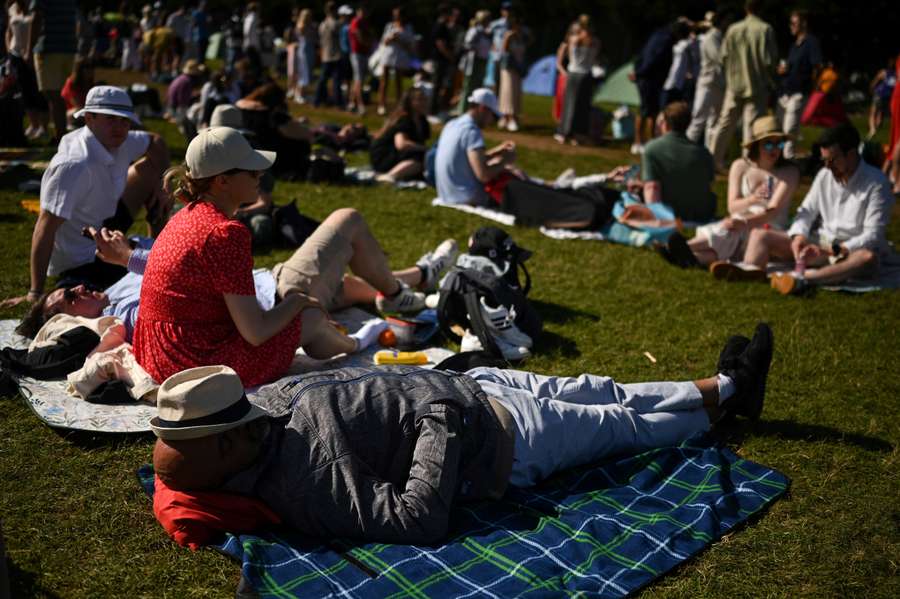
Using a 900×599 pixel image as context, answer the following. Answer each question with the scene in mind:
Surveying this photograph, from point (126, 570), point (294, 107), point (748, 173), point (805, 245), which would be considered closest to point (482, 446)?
point (126, 570)

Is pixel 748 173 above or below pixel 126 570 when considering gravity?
above

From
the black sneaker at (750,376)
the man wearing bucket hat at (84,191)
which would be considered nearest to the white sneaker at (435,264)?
the man wearing bucket hat at (84,191)

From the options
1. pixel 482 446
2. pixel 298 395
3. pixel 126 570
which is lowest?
pixel 126 570

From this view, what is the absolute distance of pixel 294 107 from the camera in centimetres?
1886

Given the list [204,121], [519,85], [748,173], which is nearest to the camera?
[748,173]

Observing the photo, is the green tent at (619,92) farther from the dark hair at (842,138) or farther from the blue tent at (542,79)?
the dark hair at (842,138)

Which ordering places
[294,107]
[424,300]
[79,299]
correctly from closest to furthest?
[79,299] < [424,300] < [294,107]

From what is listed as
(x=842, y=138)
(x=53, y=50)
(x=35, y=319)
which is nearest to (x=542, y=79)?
(x=53, y=50)

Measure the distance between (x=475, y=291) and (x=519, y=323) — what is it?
0.37 m

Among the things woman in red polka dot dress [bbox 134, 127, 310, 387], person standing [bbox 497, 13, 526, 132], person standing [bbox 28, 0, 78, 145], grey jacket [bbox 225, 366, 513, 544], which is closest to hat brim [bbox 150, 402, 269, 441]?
grey jacket [bbox 225, 366, 513, 544]

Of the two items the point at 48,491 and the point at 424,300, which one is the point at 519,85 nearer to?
the point at 424,300

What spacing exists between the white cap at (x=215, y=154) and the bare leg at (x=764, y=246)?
491 cm

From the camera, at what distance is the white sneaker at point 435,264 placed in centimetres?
661

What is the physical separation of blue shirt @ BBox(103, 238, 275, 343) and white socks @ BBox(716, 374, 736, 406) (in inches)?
97.8
